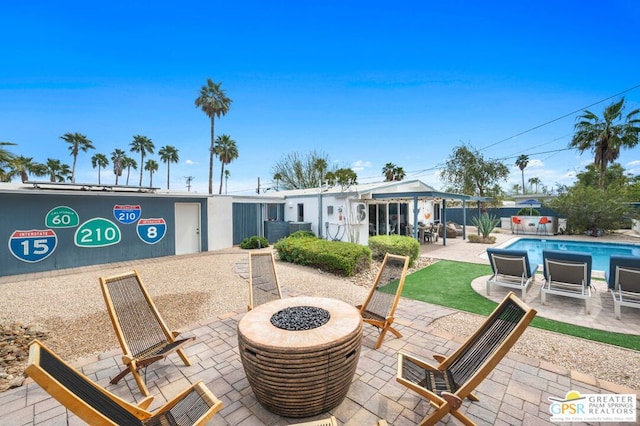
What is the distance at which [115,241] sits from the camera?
32.1ft

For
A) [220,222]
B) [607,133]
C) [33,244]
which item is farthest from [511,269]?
[607,133]

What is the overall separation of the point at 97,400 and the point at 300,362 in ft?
4.43

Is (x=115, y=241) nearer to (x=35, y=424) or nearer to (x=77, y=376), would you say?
(x=35, y=424)

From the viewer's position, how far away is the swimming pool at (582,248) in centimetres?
1078

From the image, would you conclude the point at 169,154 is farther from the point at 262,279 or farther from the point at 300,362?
the point at 300,362

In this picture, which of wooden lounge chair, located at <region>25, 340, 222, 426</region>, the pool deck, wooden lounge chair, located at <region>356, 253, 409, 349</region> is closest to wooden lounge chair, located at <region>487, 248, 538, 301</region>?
the pool deck

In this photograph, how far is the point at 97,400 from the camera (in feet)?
5.73

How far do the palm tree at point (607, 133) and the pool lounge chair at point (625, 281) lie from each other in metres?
17.8

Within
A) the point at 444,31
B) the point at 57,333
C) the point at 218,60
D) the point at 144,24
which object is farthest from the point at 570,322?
the point at 218,60

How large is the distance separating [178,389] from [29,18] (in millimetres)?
10853

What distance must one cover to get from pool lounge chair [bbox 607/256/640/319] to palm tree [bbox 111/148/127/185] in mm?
52757

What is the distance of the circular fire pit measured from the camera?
6.91 ft

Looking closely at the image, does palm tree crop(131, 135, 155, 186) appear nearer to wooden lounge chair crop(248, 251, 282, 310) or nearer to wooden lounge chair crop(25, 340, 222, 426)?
wooden lounge chair crop(248, 251, 282, 310)

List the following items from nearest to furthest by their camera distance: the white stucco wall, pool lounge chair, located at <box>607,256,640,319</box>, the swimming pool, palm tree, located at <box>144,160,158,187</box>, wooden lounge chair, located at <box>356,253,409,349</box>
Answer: wooden lounge chair, located at <box>356,253,409,349</box> → pool lounge chair, located at <box>607,256,640,319</box> → the swimming pool → the white stucco wall → palm tree, located at <box>144,160,158,187</box>
